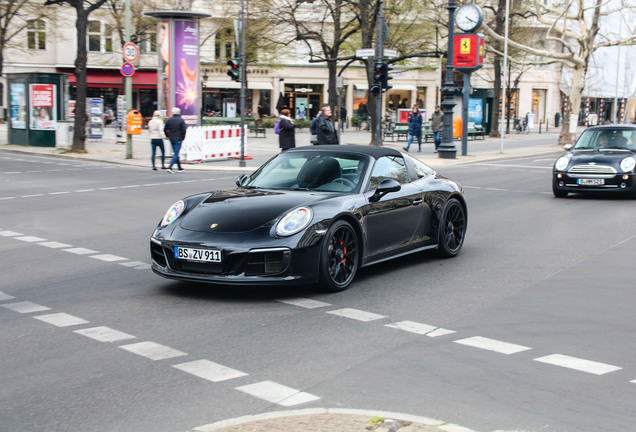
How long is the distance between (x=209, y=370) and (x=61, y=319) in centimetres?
194

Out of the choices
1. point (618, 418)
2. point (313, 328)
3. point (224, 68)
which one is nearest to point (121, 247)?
point (313, 328)

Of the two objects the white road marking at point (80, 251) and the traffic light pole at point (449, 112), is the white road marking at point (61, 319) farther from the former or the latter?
the traffic light pole at point (449, 112)

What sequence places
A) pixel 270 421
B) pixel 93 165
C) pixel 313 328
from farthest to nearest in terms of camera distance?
pixel 93 165, pixel 313 328, pixel 270 421

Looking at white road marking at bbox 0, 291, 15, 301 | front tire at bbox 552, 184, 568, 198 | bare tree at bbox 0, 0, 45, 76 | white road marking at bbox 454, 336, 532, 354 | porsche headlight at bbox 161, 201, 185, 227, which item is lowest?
white road marking at bbox 0, 291, 15, 301

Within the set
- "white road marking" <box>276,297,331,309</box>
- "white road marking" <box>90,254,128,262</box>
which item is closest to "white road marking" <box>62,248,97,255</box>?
"white road marking" <box>90,254,128,262</box>

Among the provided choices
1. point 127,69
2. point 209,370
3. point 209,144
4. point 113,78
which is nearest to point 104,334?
point 209,370

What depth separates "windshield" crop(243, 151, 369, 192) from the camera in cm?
836

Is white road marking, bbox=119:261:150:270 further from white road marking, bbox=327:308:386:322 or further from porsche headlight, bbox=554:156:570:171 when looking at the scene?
porsche headlight, bbox=554:156:570:171

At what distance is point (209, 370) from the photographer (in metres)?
5.27

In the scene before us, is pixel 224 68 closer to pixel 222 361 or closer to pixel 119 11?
pixel 119 11

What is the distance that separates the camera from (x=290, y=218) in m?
7.41

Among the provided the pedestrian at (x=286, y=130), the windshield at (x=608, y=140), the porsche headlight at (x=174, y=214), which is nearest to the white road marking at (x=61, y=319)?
the porsche headlight at (x=174, y=214)

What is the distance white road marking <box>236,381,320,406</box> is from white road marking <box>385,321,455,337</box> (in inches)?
66.8

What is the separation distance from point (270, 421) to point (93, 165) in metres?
22.4
